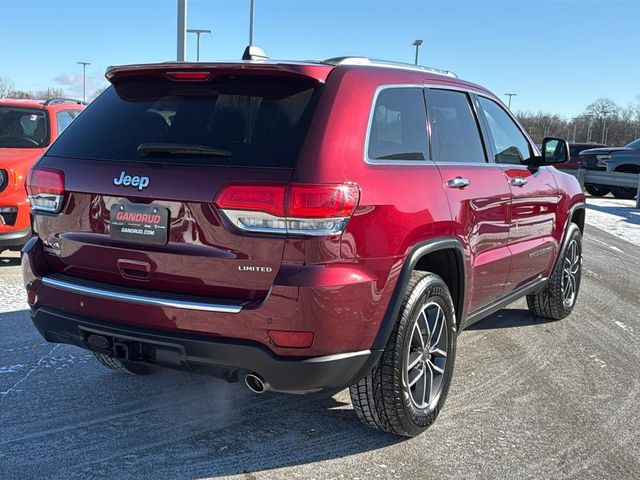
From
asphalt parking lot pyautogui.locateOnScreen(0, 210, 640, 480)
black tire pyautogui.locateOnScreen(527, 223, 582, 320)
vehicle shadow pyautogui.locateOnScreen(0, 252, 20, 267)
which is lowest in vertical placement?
vehicle shadow pyautogui.locateOnScreen(0, 252, 20, 267)

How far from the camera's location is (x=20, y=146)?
7.41m

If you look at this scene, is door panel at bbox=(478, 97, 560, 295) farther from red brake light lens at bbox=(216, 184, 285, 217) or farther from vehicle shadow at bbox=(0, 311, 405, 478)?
red brake light lens at bbox=(216, 184, 285, 217)

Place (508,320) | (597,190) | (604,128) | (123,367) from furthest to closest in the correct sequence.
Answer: (604,128)
(597,190)
(508,320)
(123,367)

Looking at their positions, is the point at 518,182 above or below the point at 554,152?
below

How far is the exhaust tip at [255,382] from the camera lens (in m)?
2.82

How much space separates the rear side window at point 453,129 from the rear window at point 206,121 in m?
1.06

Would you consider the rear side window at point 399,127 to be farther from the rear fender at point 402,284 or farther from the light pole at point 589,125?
the light pole at point 589,125

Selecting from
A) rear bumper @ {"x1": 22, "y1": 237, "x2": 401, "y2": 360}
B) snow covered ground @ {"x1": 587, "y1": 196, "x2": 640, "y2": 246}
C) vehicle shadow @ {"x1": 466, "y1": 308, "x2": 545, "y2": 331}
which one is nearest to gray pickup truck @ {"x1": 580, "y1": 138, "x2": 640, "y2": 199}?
snow covered ground @ {"x1": 587, "y1": 196, "x2": 640, "y2": 246}

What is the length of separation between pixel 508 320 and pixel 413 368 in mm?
2665

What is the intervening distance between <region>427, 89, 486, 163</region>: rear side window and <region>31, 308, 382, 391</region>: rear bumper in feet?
4.48

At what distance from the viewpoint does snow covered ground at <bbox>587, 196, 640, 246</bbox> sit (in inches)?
464

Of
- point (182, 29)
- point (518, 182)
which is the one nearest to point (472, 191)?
point (518, 182)

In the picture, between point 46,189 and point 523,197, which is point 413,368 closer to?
point 523,197

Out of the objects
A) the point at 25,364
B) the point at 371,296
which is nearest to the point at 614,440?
the point at 371,296
